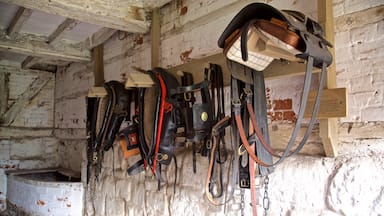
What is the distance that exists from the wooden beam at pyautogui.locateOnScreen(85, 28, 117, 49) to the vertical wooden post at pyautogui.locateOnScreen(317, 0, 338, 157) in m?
2.10

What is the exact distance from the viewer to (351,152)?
4.29 ft

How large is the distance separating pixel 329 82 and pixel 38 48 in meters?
2.88

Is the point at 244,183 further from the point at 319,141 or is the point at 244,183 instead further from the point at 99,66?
the point at 99,66

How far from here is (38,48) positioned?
316 cm

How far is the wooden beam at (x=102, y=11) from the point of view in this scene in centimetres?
201

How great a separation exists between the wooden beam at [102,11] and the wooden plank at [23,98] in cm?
274

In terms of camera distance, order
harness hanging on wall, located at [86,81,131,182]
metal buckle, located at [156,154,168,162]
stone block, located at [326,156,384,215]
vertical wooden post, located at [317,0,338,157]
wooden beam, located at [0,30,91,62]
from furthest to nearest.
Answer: wooden beam, located at [0,30,91,62] < harness hanging on wall, located at [86,81,131,182] < metal buckle, located at [156,154,168,162] < vertical wooden post, located at [317,0,338,157] < stone block, located at [326,156,384,215]

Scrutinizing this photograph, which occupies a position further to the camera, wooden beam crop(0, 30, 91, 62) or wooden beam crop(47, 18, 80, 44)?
wooden beam crop(0, 30, 91, 62)

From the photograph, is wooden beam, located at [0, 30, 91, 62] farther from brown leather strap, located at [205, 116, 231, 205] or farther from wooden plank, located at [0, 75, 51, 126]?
brown leather strap, located at [205, 116, 231, 205]

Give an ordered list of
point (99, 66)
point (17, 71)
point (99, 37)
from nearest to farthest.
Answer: point (99, 37) < point (99, 66) < point (17, 71)

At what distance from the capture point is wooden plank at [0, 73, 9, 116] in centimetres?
432

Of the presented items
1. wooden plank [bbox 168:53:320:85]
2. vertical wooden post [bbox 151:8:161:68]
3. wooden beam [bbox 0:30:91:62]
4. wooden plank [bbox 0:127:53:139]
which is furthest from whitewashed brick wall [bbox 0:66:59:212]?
wooden plank [bbox 168:53:320:85]

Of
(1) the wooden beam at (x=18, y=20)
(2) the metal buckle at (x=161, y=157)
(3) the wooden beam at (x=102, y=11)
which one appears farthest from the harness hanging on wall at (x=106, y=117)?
(1) the wooden beam at (x=18, y=20)

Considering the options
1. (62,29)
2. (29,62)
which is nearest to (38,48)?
(62,29)
